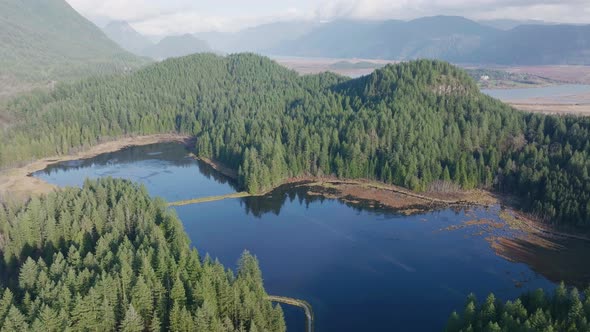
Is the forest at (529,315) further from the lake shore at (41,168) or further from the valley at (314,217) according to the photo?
the lake shore at (41,168)

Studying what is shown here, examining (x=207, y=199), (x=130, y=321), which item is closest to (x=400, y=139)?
(x=207, y=199)

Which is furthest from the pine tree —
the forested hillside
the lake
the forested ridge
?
the forested ridge

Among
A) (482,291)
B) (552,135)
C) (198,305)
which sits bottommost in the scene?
(482,291)

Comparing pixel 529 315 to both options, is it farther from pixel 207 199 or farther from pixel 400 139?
pixel 207 199

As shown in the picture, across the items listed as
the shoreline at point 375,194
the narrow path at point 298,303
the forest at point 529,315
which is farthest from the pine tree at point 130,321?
the shoreline at point 375,194

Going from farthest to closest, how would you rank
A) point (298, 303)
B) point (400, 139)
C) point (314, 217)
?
point (400, 139)
point (314, 217)
point (298, 303)

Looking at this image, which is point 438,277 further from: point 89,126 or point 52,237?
point 89,126

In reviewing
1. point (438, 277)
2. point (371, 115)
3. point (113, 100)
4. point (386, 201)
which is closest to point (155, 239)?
point (438, 277)

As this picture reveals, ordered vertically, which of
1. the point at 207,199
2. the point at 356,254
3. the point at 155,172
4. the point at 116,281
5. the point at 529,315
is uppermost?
the point at 116,281
